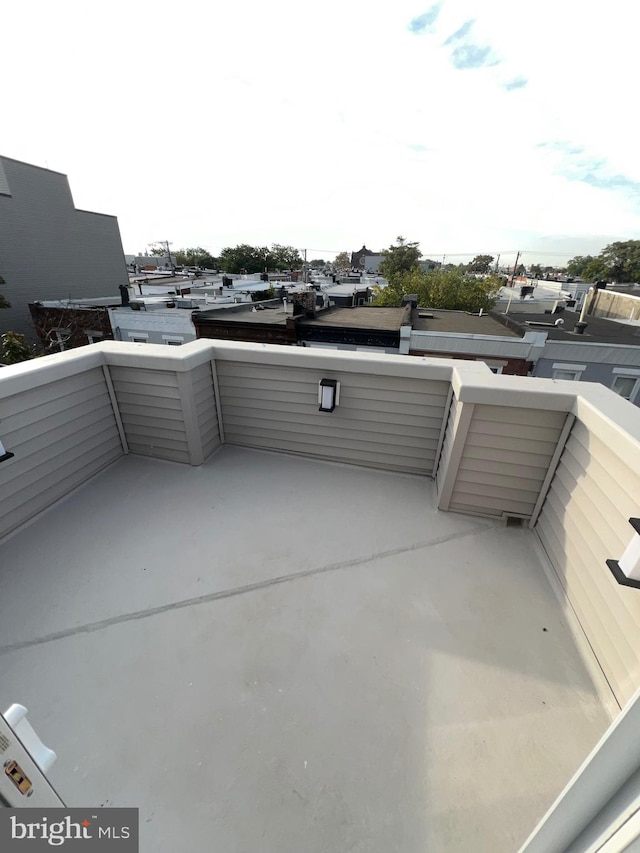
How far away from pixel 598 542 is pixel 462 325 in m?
13.1

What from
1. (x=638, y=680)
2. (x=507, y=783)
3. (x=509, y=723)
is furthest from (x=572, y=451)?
(x=507, y=783)

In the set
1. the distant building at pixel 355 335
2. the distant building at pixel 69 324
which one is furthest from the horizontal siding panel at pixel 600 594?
the distant building at pixel 69 324

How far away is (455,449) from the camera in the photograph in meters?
3.02

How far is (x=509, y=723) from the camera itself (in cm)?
184

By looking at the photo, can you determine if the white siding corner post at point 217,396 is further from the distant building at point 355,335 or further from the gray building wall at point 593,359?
the gray building wall at point 593,359

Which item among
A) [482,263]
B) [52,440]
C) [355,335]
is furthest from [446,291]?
[482,263]

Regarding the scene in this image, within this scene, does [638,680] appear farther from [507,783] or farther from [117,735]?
[117,735]

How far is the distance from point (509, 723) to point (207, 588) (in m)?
1.96

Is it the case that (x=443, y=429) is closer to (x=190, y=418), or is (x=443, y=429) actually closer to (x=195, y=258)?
(x=190, y=418)

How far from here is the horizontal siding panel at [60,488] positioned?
289 centimetres

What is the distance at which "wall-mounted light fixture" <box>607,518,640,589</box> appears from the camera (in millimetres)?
1576

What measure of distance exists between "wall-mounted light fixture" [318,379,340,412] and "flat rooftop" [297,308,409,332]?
9197mm

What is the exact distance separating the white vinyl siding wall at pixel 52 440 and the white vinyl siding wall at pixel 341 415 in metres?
1.25

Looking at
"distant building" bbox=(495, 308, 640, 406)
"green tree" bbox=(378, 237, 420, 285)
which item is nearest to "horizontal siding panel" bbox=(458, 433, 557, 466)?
"distant building" bbox=(495, 308, 640, 406)
